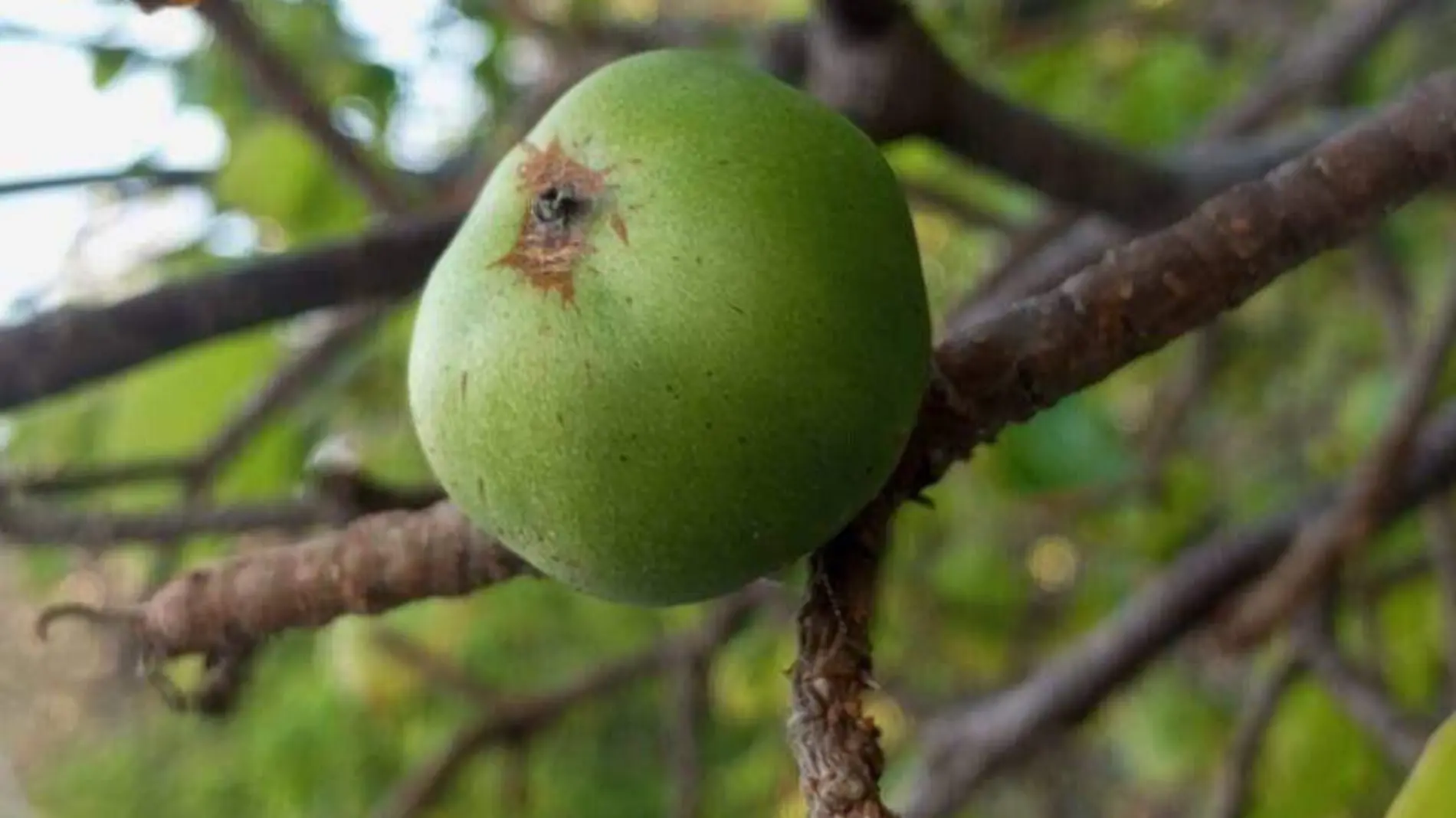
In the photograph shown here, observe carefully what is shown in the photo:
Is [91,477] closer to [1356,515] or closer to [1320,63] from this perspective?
[1356,515]

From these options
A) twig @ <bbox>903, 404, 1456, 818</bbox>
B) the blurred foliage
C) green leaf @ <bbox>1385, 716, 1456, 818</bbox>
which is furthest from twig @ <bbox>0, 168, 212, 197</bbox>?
green leaf @ <bbox>1385, 716, 1456, 818</bbox>

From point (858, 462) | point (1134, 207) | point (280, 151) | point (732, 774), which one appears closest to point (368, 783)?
point (732, 774)

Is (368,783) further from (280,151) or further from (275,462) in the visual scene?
(280,151)

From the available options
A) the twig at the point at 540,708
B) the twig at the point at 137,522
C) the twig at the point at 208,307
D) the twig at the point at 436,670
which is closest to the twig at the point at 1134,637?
the twig at the point at 540,708

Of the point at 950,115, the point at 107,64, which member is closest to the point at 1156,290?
the point at 950,115

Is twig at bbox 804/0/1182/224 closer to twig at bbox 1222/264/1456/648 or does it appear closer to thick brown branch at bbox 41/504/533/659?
twig at bbox 1222/264/1456/648

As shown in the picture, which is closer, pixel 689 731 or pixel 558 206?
pixel 558 206
